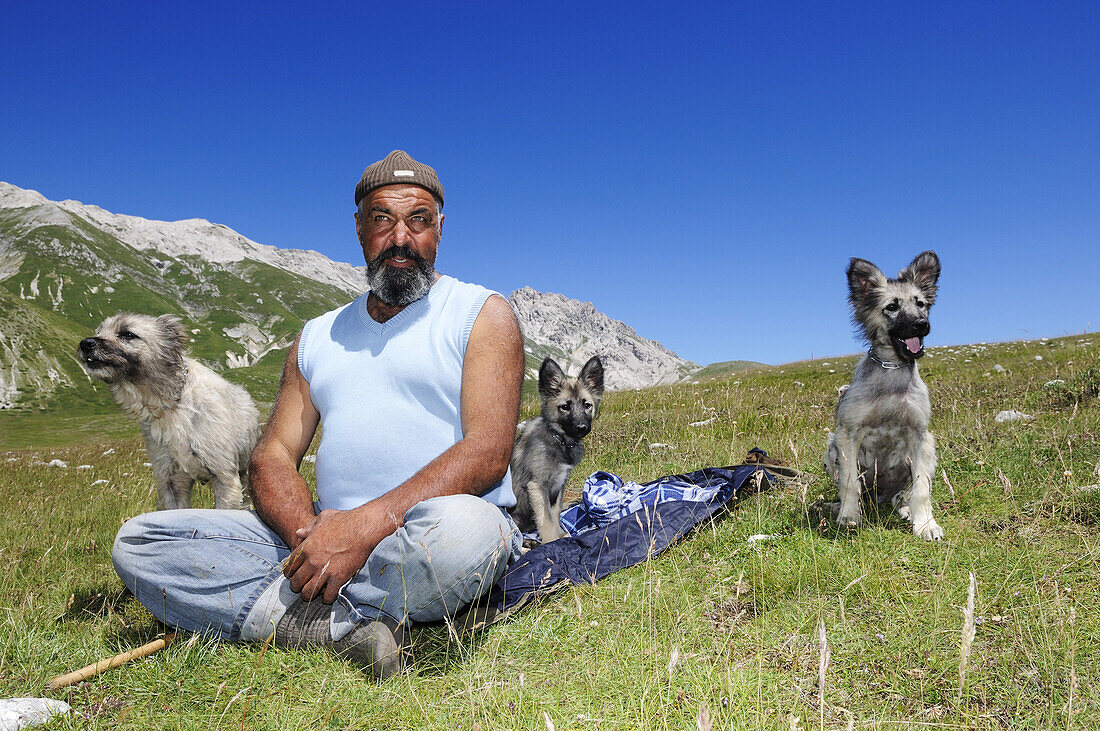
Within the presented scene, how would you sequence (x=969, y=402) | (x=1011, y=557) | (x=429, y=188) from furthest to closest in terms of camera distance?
(x=969, y=402)
(x=429, y=188)
(x=1011, y=557)

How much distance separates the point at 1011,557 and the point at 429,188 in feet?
15.8

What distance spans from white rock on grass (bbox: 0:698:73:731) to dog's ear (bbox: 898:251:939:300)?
6.58 meters

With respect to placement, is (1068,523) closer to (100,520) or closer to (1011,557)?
(1011,557)

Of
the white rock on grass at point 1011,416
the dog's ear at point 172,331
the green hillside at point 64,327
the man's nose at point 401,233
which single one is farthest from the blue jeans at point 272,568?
the green hillside at point 64,327

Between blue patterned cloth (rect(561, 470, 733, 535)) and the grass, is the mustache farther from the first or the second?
blue patterned cloth (rect(561, 470, 733, 535))

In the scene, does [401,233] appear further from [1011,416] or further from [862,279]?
[1011,416]

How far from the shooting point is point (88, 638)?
3971 millimetres

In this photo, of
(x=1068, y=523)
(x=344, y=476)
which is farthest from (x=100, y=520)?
(x=1068, y=523)

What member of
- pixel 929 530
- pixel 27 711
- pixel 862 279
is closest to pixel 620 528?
pixel 929 530

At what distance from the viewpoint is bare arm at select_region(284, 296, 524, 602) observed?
3.43 metres

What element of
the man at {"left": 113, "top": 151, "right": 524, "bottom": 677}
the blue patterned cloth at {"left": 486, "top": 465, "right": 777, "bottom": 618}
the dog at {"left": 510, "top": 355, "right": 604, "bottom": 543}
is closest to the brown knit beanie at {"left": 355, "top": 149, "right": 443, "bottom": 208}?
the man at {"left": 113, "top": 151, "right": 524, "bottom": 677}

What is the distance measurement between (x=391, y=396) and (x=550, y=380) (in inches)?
127

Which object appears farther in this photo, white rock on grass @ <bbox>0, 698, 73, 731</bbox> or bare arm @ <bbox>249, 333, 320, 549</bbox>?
bare arm @ <bbox>249, 333, 320, 549</bbox>

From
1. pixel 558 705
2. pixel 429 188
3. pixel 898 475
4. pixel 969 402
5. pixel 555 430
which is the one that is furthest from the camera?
pixel 969 402
